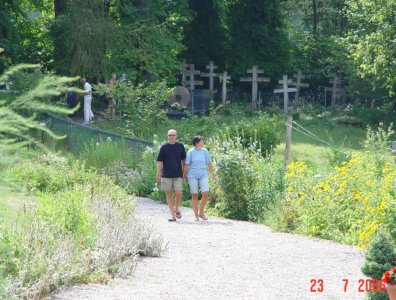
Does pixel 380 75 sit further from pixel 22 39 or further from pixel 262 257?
pixel 262 257

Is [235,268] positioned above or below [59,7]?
below

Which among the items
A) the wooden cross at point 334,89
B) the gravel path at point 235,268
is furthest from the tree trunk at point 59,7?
the gravel path at point 235,268

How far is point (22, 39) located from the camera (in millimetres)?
36781

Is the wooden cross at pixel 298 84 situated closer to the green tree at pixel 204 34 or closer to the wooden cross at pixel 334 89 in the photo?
the wooden cross at pixel 334 89

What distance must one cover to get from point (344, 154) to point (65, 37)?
661 inches

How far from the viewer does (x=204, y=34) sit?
42.5 metres

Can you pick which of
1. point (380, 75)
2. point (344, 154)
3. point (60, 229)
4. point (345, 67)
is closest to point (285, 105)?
point (345, 67)

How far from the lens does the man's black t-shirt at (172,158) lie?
1500 centimetres

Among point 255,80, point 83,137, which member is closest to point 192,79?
point 255,80

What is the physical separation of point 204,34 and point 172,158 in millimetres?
28048

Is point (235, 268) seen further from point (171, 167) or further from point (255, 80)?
point (255, 80)

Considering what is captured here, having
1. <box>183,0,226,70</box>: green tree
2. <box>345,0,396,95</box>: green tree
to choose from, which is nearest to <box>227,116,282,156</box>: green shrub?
<box>345,0,396,95</box>: green tree

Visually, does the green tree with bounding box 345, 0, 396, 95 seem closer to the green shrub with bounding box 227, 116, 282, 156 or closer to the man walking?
the green shrub with bounding box 227, 116, 282, 156

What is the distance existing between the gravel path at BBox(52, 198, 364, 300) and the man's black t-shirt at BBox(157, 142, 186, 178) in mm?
986
